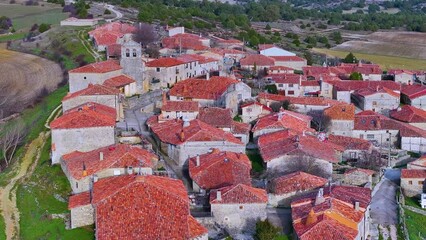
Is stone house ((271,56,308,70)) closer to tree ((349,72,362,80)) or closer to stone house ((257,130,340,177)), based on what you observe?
tree ((349,72,362,80))

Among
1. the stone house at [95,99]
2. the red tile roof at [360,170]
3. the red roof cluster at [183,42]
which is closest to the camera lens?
the red tile roof at [360,170]

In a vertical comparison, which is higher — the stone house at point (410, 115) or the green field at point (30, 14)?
the stone house at point (410, 115)

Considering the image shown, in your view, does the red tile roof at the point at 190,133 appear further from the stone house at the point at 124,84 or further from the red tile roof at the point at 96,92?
the stone house at the point at 124,84

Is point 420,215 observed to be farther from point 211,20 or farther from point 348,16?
point 348,16

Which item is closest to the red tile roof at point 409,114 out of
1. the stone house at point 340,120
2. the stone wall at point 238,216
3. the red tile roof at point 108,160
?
the stone house at point 340,120

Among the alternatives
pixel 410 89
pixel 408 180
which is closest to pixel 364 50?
pixel 410 89

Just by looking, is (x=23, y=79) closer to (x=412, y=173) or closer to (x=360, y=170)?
(x=360, y=170)

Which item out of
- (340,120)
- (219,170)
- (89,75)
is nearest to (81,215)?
(219,170)
